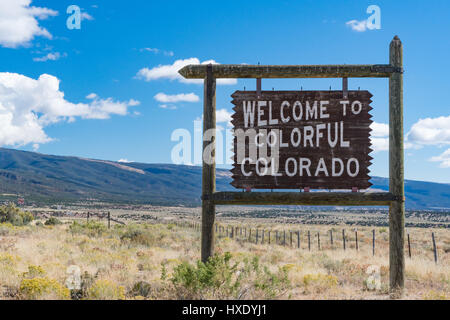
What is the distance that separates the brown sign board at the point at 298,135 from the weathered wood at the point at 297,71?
0.36 metres

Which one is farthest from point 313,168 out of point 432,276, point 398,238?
point 432,276

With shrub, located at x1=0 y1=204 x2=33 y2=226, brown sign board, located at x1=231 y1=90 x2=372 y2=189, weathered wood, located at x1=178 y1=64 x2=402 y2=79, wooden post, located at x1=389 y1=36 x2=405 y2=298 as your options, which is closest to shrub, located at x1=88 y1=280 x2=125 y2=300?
brown sign board, located at x1=231 y1=90 x2=372 y2=189

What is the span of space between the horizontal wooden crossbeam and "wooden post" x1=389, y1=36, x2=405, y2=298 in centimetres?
22

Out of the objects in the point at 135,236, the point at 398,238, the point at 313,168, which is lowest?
the point at 135,236

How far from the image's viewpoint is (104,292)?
283 inches

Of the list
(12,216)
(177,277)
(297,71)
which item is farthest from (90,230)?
(297,71)

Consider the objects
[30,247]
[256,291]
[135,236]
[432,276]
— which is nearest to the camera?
[256,291]

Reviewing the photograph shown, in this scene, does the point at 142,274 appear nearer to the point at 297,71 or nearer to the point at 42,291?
the point at 42,291

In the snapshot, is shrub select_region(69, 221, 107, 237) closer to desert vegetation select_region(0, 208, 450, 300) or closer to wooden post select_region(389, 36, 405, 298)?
desert vegetation select_region(0, 208, 450, 300)

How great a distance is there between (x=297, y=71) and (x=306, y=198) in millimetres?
2463

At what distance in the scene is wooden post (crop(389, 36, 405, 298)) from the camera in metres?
7.55
